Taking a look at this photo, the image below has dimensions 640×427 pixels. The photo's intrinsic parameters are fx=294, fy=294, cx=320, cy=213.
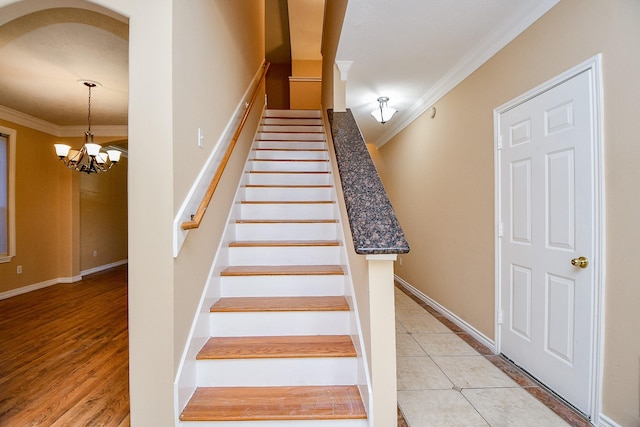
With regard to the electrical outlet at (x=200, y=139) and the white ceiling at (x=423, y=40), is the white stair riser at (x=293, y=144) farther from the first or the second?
the electrical outlet at (x=200, y=139)

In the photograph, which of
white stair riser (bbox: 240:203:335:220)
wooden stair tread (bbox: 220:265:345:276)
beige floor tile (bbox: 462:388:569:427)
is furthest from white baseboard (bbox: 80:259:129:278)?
beige floor tile (bbox: 462:388:569:427)

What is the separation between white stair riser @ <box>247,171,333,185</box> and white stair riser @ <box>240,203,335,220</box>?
460mm

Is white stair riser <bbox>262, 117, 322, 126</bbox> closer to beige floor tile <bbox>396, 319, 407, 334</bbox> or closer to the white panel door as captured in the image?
the white panel door

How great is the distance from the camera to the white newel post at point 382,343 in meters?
1.26

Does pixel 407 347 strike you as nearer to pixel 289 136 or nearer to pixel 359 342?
pixel 359 342

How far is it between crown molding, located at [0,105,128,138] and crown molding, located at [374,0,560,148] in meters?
4.71

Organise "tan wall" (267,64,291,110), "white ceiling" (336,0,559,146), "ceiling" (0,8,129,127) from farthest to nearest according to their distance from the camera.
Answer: "tan wall" (267,64,291,110)
"ceiling" (0,8,129,127)
"white ceiling" (336,0,559,146)

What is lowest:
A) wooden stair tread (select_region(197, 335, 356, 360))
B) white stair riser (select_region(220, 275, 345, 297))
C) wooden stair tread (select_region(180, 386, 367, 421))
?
wooden stair tread (select_region(180, 386, 367, 421))

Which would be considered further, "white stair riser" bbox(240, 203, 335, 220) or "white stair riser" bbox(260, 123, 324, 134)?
"white stair riser" bbox(260, 123, 324, 134)

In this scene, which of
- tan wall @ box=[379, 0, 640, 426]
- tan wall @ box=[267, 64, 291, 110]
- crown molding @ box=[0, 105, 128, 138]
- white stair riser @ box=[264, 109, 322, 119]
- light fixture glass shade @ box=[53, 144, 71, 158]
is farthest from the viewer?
tan wall @ box=[267, 64, 291, 110]

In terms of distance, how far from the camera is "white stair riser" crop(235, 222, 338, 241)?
94.9 inches

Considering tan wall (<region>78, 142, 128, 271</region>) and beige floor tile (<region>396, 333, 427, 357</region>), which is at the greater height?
tan wall (<region>78, 142, 128, 271</region>)

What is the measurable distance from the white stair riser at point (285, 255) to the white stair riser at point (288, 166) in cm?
126

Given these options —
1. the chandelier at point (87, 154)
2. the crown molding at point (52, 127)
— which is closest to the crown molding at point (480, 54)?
the chandelier at point (87, 154)
